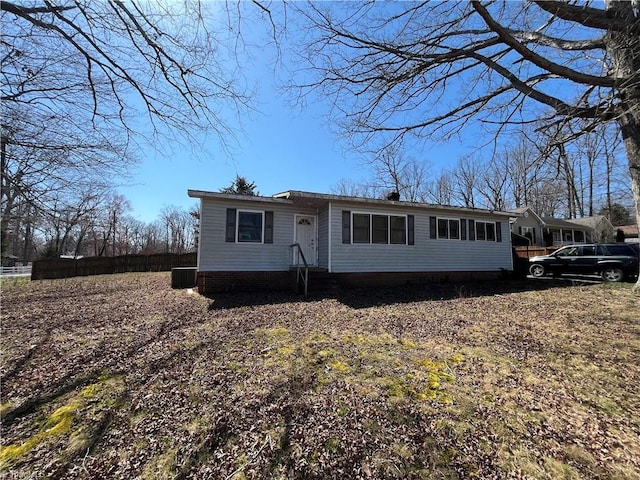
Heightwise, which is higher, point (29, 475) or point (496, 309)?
point (496, 309)

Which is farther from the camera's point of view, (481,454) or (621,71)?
(621,71)

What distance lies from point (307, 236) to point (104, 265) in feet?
53.8

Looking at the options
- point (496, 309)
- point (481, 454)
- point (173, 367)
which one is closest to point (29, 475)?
point (173, 367)

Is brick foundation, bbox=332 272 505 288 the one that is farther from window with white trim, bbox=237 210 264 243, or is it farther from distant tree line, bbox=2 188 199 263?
distant tree line, bbox=2 188 199 263

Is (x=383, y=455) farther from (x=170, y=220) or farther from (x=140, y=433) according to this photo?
(x=170, y=220)

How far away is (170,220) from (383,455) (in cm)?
4976

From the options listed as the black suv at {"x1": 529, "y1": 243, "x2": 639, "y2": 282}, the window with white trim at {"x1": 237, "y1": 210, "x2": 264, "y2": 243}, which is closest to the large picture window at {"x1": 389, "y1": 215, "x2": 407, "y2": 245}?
the window with white trim at {"x1": 237, "y1": 210, "x2": 264, "y2": 243}

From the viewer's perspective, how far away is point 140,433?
263cm

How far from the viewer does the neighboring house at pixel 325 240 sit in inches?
372

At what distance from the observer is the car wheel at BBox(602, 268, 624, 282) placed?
11242 mm

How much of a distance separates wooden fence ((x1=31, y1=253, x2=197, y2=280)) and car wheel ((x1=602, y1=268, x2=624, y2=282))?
76.7ft

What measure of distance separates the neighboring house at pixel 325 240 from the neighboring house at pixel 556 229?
1497 centimetres

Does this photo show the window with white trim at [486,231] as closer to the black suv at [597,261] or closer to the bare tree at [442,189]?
the black suv at [597,261]

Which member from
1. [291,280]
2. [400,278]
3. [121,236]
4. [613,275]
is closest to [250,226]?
[291,280]
